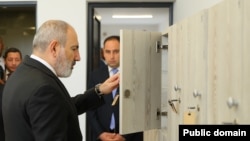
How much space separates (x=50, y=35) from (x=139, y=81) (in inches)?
43.8

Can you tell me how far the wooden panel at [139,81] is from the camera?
2.36 m

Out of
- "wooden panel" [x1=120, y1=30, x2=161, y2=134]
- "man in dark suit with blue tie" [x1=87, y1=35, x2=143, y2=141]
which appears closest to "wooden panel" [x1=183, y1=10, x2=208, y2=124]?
"wooden panel" [x1=120, y1=30, x2=161, y2=134]

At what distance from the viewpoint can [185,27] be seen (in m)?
1.91

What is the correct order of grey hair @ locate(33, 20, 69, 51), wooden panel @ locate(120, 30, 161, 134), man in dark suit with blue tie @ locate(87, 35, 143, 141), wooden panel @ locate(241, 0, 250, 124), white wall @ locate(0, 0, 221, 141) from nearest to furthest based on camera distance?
wooden panel @ locate(241, 0, 250, 124)
grey hair @ locate(33, 20, 69, 51)
wooden panel @ locate(120, 30, 161, 134)
man in dark suit with blue tie @ locate(87, 35, 143, 141)
white wall @ locate(0, 0, 221, 141)

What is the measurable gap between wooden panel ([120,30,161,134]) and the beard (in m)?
0.79

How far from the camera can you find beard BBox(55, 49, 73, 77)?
1491 millimetres

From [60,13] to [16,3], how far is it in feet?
1.71

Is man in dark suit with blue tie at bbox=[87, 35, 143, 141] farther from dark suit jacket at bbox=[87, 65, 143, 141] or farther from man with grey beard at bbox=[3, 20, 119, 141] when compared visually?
man with grey beard at bbox=[3, 20, 119, 141]

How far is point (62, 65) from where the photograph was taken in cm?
152

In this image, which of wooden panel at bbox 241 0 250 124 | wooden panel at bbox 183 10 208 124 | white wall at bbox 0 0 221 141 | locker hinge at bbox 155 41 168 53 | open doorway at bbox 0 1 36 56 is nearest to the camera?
wooden panel at bbox 241 0 250 124

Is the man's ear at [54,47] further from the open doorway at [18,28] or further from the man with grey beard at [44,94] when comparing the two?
the open doorway at [18,28]

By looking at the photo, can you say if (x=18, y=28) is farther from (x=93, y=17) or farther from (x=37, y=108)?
(x=37, y=108)

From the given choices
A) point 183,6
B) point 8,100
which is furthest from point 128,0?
point 8,100

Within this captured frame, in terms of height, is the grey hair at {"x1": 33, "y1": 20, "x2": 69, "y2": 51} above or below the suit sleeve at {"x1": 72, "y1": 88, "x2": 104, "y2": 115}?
above
